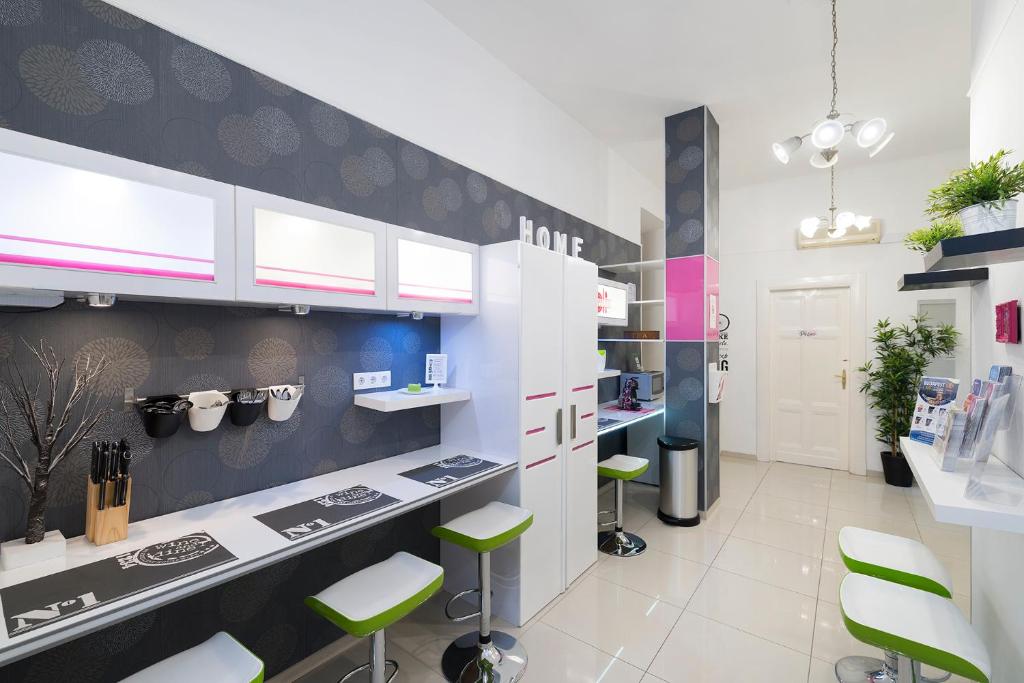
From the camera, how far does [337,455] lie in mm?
2293

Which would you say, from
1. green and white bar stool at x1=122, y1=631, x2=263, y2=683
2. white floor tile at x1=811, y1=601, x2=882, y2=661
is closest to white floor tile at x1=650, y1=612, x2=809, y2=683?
white floor tile at x1=811, y1=601, x2=882, y2=661

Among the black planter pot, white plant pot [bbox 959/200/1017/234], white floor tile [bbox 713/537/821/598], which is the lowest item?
white floor tile [bbox 713/537/821/598]

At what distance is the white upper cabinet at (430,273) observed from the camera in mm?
2131

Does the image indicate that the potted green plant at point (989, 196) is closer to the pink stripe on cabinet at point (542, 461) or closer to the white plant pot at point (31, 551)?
the pink stripe on cabinet at point (542, 461)

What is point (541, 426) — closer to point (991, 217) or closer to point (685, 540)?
point (685, 540)

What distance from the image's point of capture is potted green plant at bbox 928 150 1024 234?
124 cm

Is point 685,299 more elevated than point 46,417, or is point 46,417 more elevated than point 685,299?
point 685,299

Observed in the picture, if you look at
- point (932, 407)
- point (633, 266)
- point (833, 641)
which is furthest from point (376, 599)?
point (633, 266)

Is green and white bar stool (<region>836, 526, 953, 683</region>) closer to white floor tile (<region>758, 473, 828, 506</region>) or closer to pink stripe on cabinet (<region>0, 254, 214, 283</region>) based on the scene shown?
white floor tile (<region>758, 473, 828, 506</region>)

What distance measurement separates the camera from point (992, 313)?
172cm

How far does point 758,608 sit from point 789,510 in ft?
6.03

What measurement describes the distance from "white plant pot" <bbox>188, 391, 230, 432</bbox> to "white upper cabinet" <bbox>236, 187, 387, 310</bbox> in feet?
1.57

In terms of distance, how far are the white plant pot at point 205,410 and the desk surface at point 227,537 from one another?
334mm

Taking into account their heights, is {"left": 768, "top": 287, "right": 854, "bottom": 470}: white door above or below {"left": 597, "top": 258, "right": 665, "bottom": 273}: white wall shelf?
below
